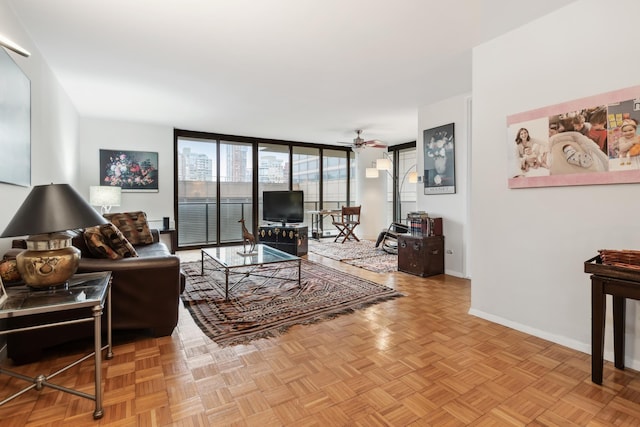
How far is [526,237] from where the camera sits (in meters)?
2.39

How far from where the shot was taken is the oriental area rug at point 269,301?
2.43 m

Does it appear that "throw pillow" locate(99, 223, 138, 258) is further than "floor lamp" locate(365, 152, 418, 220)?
No

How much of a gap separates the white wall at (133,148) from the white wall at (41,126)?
0.89m

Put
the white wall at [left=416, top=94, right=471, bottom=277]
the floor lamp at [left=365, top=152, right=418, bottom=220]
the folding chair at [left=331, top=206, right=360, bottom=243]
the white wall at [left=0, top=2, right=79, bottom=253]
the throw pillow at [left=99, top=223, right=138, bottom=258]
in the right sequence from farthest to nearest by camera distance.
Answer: the folding chair at [left=331, top=206, right=360, bottom=243]
the floor lamp at [left=365, top=152, right=418, bottom=220]
the white wall at [left=416, top=94, right=471, bottom=277]
the throw pillow at [left=99, top=223, right=138, bottom=258]
the white wall at [left=0, top=2, right=79, bottom=253]

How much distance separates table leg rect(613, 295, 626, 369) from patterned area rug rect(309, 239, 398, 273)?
2638 millimetres

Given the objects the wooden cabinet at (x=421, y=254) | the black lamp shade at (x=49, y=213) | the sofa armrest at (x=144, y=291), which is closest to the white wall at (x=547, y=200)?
the wooden cabinet at (x=421, y=254)

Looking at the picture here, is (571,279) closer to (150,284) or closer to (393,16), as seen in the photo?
(393,16)

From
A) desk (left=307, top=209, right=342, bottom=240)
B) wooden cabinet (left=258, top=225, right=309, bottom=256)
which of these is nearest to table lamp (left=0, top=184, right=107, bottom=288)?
wooden cabinet (left=258, top=225, right=309, bottom=256)

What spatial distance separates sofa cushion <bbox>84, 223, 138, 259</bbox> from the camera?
2.28 meters

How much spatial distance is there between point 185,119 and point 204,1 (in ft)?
11.4

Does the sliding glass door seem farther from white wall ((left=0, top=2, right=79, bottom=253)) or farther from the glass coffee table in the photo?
the glass coffee table

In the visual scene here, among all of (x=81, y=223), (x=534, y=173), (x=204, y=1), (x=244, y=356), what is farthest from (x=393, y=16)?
(x=244, y=356)

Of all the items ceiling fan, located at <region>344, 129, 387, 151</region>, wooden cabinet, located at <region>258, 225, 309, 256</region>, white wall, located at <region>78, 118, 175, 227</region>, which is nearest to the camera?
white wall, located at <region>78, 118, 175, 227</region>

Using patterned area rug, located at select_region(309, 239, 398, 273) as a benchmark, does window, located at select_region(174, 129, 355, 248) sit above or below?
above
